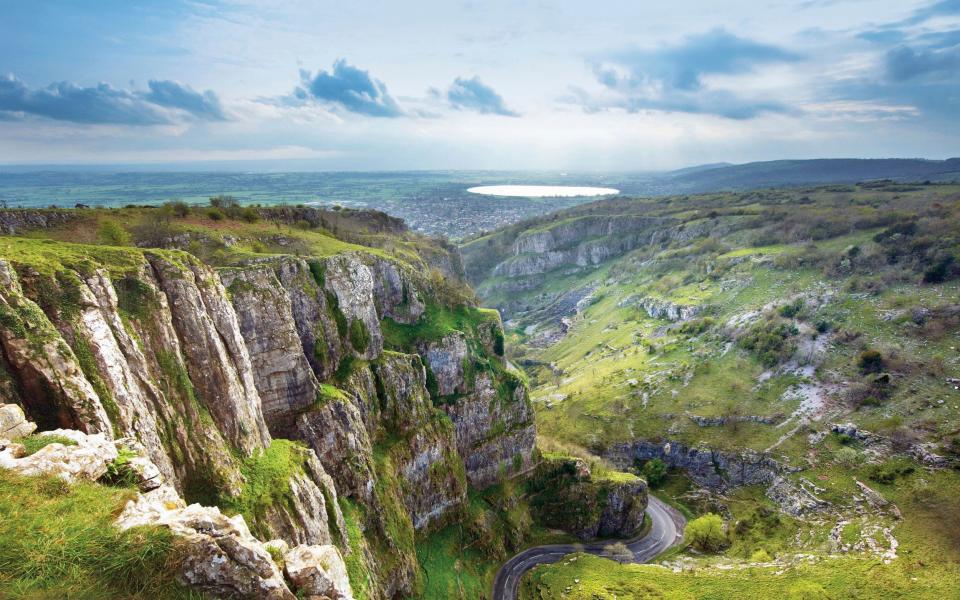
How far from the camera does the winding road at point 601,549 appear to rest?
70.8 metres

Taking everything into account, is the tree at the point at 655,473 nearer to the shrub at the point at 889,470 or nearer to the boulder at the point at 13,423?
the shrub at the point at 889,470

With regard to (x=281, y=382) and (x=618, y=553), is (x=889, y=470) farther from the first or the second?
(x=281, y=382)

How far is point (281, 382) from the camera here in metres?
46.0

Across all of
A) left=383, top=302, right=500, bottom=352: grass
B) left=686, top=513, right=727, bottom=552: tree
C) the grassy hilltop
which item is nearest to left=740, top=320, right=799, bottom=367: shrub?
the grassy hilltop

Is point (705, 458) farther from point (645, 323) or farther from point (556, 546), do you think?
point (645, 323)

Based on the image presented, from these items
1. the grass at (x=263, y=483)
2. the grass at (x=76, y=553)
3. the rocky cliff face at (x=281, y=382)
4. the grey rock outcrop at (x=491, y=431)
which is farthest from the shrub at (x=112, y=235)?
the grey rock outcrop at (x=491, y=431)

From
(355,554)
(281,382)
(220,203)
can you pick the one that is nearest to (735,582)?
(355,554)

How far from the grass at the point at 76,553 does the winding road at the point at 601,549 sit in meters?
66.6

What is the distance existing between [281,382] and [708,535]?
79.6m

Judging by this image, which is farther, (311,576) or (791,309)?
(791,309)

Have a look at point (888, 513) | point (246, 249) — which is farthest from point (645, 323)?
point (246, 249)

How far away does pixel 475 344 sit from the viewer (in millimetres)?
83812

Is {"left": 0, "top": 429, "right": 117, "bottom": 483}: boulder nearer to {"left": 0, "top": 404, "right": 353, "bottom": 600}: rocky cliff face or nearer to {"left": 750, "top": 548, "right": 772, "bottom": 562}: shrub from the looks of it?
{"left": 0, "top": 404, "right": 353, "bottom": 600}: rocky cliff face

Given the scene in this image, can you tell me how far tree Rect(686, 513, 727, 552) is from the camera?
81.7 metres
